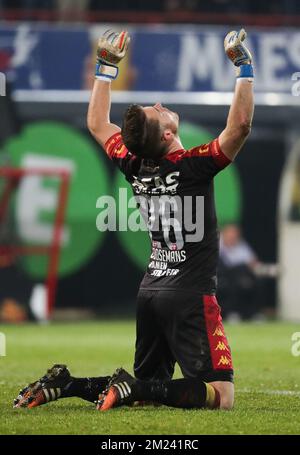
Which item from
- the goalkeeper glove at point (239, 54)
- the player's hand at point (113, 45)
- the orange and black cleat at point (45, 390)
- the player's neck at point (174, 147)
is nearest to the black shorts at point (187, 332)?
the orange and black cleat at point (45, 390)

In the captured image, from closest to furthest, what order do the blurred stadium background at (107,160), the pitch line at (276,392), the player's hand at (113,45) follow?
the player's hand at (113,45) → the pitch line at (276,392) → the blurred stadium background at (107,160)

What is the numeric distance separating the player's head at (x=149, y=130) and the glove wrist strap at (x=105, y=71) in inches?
22.4

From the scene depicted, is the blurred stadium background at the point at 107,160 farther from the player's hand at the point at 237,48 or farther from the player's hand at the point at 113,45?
the player's hand at the point at 237,48

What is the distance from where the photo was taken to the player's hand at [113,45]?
22.6 feet

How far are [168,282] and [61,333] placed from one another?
8246 mm

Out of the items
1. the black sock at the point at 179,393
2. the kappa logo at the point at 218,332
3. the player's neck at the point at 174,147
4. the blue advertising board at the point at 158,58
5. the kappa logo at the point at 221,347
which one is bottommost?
the black sock at the point at 179,393

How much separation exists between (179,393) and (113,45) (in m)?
2.17

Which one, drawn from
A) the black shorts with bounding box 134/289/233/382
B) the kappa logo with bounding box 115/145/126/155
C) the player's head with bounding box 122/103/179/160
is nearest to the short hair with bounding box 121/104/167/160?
the player's head with bounding box 122/103/179/160

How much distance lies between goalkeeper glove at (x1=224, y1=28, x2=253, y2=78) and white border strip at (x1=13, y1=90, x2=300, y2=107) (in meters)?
11.7

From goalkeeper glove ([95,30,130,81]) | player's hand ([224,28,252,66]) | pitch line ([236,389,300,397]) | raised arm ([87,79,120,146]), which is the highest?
goalkeeper glove ([95,30,130,81])

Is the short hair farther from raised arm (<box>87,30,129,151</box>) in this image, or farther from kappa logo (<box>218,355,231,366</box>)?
kappa logo (<box>218,355,231,366</box>)

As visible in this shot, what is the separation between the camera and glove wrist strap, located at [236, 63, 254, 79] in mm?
6348

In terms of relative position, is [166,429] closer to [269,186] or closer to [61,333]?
[61,333]

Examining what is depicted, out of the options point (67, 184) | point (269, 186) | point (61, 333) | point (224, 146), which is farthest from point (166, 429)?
point (269, 186)
